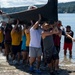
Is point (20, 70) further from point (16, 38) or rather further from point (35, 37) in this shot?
point (16, 38)

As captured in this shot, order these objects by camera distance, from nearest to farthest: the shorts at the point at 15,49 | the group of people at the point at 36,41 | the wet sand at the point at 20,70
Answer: the group of people at the point at 36,41, the wet sand at the point at 20,70, the shorts at the point at 15,49

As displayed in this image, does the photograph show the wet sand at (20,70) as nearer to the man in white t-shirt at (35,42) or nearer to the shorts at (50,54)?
the man in white t-shirt at (35,42)

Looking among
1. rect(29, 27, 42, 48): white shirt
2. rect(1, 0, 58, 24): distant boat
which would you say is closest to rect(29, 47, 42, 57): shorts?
rect(29, 27, 42, 48): white shirt

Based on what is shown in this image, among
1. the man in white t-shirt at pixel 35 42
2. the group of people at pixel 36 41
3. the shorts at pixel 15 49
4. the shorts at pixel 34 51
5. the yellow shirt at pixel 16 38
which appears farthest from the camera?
the shorts at pixel 15 49

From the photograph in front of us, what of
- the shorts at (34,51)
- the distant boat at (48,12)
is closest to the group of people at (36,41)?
the shorts at (34,51)

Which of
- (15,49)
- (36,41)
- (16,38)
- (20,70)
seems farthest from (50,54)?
(15,49)

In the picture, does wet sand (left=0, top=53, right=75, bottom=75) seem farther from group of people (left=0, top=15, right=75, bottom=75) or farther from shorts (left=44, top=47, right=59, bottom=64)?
shorts (left=44, top=47, right=59, bottom=64)

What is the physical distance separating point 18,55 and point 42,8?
2.57 metres

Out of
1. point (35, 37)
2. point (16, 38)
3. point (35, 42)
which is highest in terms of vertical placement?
point (35, 37)

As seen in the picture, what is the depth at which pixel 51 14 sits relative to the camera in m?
10.3

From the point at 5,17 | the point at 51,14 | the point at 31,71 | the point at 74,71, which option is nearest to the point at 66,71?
the point at 74,71

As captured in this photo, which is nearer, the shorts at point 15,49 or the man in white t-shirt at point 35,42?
the man in white t-shirt at point 35,42

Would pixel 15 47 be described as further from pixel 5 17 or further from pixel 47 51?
pixel 47 51

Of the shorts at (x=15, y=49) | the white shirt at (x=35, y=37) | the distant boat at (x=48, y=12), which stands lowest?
the shorts at (x=15, y=49)
